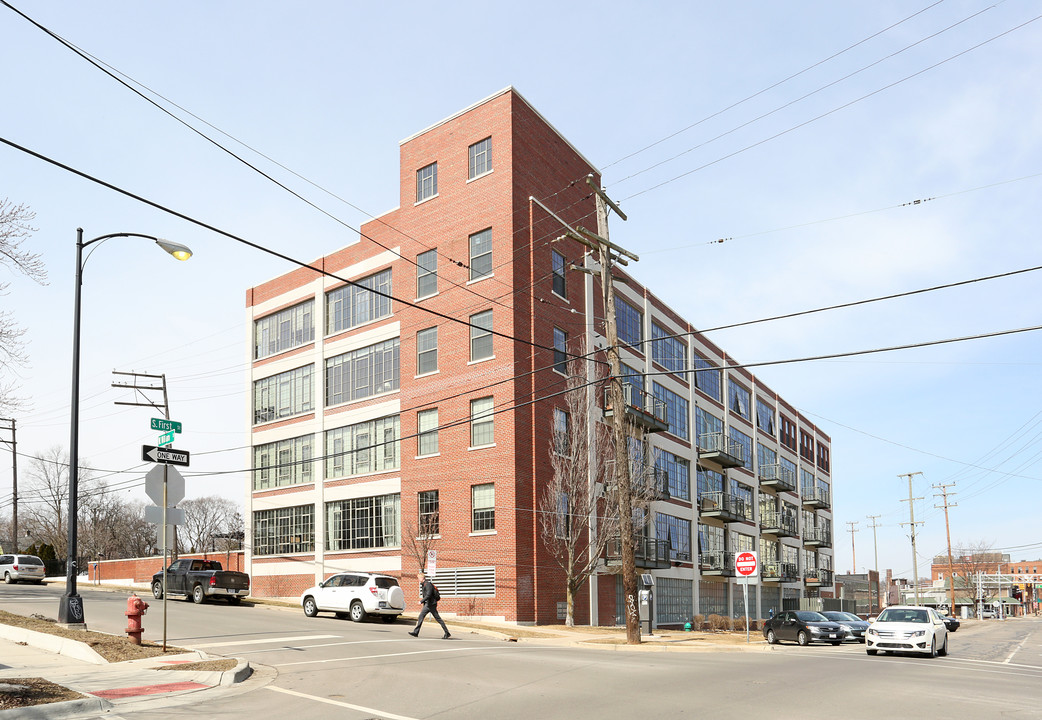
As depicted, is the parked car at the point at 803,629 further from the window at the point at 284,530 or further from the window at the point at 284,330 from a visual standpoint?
the window at the point at 284,330

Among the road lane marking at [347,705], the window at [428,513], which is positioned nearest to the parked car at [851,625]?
the window at [428,513]

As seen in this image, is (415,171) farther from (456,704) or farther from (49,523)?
(49,523)

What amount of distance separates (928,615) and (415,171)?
2711cm

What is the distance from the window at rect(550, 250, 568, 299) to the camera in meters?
38.3

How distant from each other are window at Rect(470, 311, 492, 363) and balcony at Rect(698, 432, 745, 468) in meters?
20.6

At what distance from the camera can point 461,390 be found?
123 feet

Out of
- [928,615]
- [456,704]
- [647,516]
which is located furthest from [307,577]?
[456,704]

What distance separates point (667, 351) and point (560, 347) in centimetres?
1507

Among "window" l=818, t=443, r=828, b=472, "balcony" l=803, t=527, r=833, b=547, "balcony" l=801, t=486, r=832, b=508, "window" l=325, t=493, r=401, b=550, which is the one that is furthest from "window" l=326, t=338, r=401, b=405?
"window" l=818, t=443, r=828, b=472

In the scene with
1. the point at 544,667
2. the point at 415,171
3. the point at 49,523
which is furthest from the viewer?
the point at 49,523

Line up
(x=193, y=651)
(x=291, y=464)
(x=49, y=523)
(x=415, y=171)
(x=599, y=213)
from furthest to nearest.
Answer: (x=49, y=523)
(x=291, y=464)
(x=415, y=171)
(x=599, y=213)
(x=193, y=651)

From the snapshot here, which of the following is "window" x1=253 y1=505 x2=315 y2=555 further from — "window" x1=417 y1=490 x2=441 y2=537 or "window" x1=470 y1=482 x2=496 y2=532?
"window" x1=470 y1=482 x2=496 y2=532

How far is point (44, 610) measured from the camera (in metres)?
26.5

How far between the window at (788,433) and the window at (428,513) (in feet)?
144
